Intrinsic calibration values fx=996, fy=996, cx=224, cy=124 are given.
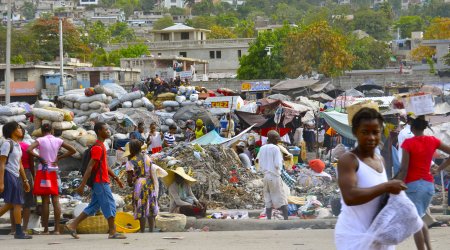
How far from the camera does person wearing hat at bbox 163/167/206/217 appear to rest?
534 inches

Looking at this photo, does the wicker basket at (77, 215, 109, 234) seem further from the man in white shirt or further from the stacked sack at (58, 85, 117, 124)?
the stacked sack at (58, 85, 117, 124)

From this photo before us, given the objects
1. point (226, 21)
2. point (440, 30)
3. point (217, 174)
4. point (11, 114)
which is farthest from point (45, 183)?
point (226, 21)

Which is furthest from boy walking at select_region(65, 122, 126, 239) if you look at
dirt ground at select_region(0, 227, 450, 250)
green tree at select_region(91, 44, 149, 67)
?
green tree at select_region(91, 44, 149, 67)

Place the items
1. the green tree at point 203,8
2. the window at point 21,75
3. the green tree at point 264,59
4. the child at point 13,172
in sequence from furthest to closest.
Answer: the green tree at point 203,8 < the green tree at point 264,59 < the window at point 21,75 < the child at point 13,172

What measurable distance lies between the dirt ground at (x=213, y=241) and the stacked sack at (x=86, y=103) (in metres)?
15.5

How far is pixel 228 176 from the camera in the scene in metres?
17.1

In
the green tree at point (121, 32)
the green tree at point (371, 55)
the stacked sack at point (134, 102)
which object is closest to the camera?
the stacked sack at point (134, 102)

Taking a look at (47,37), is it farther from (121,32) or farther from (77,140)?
(77,140)

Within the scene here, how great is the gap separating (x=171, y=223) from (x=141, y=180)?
3.27 feet

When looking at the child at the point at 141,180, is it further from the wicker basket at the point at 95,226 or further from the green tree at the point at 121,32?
the green tree at the point at 121,32

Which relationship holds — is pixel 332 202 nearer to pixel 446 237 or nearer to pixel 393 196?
pixel 446 237

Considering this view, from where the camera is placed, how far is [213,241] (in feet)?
37.1

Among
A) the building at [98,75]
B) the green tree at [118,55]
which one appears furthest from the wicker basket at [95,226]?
the green tree at [118,55]

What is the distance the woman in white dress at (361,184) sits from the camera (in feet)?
19.4
